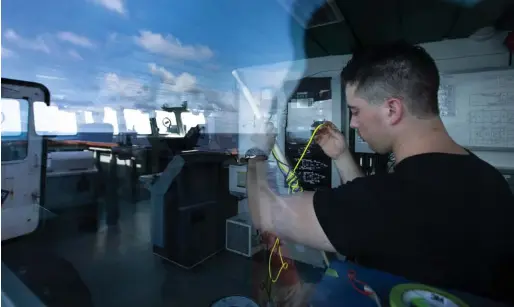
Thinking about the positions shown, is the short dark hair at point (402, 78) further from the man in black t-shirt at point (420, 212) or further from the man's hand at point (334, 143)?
the man's hand at point (334, 143)

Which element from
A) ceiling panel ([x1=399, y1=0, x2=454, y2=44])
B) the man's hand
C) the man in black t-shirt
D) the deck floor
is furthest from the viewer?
the deck floor

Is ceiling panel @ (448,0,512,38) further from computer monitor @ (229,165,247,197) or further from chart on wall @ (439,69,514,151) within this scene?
computer monitor @ (229,165,247,197)

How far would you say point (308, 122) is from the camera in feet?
7.62

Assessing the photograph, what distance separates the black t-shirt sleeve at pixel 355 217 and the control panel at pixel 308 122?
4.99 feet

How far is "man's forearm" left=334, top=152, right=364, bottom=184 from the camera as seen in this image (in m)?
1.25

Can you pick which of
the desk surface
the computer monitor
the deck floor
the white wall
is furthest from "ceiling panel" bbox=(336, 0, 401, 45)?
the deck floor

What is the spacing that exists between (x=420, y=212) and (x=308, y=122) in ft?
5.57

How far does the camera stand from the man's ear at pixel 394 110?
0.82 metres

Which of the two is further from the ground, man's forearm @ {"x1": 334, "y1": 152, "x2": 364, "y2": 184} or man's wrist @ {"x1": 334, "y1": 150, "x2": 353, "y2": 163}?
man's wrist @ {"x1": 334, "y1": 150, "x2": 353, "y2": 163}

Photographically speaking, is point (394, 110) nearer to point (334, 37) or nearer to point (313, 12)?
point (313, 12)

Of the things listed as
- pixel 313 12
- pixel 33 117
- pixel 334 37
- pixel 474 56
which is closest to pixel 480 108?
pixel 474 56

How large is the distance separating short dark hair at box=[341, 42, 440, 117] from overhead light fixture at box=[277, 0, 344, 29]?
1.00 metres

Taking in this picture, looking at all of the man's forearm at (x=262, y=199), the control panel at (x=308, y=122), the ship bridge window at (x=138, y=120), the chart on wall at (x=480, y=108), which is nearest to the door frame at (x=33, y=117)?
the ship bridge window at (x=138, y=120)

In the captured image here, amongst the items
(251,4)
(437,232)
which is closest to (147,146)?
(251,4)
